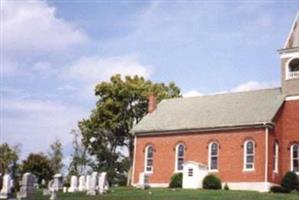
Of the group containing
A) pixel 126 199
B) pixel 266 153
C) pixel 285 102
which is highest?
pixel 285 102

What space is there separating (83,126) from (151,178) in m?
20.3

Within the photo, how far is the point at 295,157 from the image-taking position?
48.0m

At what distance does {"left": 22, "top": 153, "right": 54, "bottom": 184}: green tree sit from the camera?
69125 mm

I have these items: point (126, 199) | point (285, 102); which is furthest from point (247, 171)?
point (126, 199)

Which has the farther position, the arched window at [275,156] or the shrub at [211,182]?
the arched window at [275,156]

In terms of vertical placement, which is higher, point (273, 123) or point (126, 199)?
point (273, 123)

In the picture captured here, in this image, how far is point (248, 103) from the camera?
51.7m

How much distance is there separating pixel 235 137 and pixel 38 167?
29478 millimetres

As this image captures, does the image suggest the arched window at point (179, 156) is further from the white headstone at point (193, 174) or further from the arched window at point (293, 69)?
the arched window at point (293, 69)

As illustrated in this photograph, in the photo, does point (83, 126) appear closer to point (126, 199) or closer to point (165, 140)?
point (165, 140)

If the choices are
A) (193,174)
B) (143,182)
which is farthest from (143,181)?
(193,174)

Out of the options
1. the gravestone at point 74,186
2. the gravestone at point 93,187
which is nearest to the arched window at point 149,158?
the gravestone at point 74,186

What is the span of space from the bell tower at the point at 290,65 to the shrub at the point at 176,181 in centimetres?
1131

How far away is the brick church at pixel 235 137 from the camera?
155 ft
